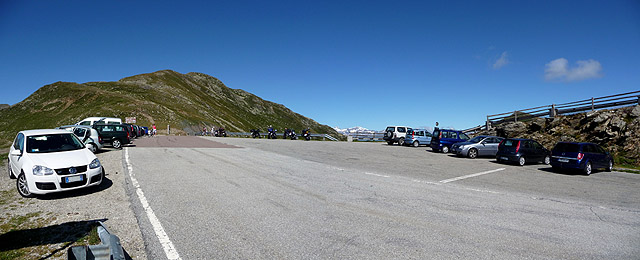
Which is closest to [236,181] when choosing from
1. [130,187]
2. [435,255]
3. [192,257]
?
[130,187]

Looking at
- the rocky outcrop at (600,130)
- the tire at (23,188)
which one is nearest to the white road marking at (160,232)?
the tire at (23,188)

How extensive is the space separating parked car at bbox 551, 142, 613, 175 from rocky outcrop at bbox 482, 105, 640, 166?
475cm

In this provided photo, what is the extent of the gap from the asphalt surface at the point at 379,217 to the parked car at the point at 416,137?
1827cm

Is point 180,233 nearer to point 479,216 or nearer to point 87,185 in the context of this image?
point 87,185

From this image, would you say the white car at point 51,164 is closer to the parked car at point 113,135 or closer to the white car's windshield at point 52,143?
the white car's windshield at point 52,143

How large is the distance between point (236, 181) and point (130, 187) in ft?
8.52

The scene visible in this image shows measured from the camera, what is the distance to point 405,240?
4.55 metres

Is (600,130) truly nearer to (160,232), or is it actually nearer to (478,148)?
(478,148)

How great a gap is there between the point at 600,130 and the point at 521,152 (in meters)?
8.64

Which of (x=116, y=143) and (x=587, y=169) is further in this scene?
(x=116, y=143)

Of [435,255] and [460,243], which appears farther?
[460,243]

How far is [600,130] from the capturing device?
1967cm

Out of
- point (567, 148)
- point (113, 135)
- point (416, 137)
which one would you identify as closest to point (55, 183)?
point (113, 135)

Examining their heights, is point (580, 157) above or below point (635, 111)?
below
